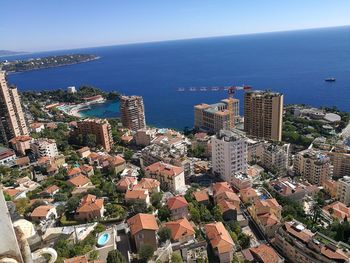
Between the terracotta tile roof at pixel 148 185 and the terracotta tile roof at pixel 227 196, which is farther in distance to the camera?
the terracotta tile roof at pixel 148 185

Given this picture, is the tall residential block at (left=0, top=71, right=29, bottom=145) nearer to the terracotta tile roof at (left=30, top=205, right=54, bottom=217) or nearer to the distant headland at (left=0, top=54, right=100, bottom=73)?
the terracotta tile roof at (left=30, top=205, right=54, bottom=217)

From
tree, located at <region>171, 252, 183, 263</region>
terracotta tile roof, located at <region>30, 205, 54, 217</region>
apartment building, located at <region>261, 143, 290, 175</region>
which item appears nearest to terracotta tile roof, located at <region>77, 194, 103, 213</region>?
terracotta tile roof, located at <region>30, 205, 54, 217</region>

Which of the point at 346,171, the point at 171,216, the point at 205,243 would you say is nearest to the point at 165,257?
the point at 205,243

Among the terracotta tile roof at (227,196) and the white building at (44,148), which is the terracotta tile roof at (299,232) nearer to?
the terracotta tile roof at (227,196)

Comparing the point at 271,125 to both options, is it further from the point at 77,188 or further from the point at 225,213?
the point at 77,188

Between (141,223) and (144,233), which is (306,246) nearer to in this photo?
(144,233)

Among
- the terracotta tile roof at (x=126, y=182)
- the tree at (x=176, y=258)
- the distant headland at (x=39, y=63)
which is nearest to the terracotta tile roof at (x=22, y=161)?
the terracotta tile roof at (x=126, y=182)
